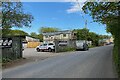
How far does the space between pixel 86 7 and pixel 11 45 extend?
9.59 metres

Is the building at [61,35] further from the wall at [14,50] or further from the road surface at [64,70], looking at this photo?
the road surface at [64,70]

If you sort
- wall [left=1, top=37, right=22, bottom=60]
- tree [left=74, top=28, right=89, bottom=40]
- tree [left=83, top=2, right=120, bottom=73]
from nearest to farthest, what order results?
tree [left=83, top=2, right=120, bottom=73]
wall [left=1, top=37, right=22, bottom=60]
tree [left=74, top=28, right=89, bottom=40]

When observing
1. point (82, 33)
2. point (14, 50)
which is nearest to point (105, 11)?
point (14, 50)

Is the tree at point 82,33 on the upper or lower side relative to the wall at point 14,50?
upper

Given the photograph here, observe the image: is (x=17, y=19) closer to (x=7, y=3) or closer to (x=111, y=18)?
(x=7, y=3)

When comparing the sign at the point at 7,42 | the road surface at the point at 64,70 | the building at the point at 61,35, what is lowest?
the road surface at the point at 64,70

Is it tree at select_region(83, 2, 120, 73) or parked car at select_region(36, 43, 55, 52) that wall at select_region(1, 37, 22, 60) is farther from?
parked car at select_region(36, 43, 55, 52)

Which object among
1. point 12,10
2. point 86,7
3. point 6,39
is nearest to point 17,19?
point 12,10

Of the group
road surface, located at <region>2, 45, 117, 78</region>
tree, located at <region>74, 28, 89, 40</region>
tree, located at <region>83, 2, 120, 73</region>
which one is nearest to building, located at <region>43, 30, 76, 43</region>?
tree, located at <region>74, 28, 89, 40</region>

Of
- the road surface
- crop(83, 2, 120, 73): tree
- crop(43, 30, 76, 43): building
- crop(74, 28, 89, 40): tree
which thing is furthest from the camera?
crop(43, 30, 76, 43): building

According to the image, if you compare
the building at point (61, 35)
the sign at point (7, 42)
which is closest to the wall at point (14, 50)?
the sign at point (7, 42)

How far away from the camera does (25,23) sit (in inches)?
1035

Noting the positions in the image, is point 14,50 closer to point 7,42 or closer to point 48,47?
point 7,42

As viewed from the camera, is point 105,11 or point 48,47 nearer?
point 105,11
